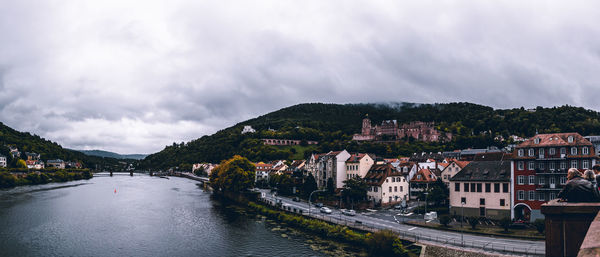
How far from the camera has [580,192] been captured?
6.87m

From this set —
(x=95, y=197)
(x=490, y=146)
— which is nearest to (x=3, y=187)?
(x=95, y=197)

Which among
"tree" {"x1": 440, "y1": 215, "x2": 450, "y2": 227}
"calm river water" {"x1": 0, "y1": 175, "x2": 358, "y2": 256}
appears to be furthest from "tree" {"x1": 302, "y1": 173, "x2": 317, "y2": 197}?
"tree" {"x1": 440, "y1": 215, "x2": 450, "y2": 227}

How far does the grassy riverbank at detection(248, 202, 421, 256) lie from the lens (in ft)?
137

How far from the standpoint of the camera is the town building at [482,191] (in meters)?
57.0

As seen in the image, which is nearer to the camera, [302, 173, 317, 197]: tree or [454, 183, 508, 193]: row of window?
[454, 183, 508, 193]: row of window

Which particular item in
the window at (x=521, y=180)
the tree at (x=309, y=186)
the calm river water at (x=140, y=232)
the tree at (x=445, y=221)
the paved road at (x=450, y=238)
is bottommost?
the calm river water at (x=140, y=232)

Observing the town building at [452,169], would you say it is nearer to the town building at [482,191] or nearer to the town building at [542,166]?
the town building at [482,191]

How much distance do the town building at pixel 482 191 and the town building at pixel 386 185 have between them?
44.7 feet

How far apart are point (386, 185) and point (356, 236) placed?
90.8 ft

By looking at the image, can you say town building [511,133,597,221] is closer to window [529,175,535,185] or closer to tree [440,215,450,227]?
window [529,175,535,185]

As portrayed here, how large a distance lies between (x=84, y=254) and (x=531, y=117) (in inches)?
7406

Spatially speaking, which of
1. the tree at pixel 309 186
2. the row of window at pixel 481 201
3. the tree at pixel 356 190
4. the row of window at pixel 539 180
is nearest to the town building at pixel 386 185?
the tree at pixel 356 190

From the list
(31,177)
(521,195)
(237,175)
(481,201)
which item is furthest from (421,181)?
(31,177)

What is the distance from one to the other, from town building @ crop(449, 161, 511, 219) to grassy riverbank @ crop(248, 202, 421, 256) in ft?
63.2
